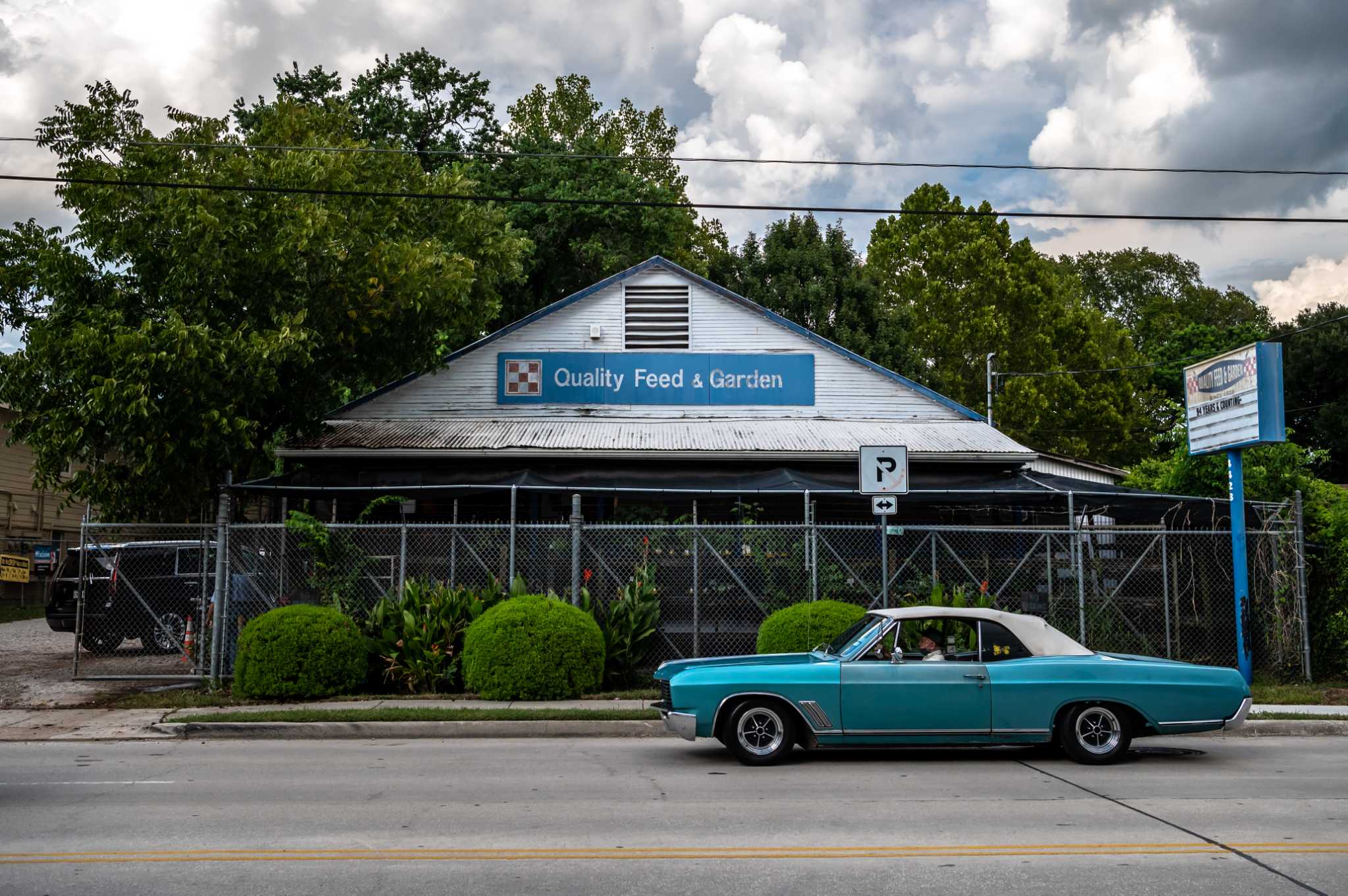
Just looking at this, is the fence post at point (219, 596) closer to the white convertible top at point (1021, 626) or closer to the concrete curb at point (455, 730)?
the concrete curb at point (455, 730)

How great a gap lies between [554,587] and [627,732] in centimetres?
339

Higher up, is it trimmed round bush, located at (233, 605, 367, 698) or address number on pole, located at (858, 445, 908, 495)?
address number on pole, located at (858, 445, 908, 495)

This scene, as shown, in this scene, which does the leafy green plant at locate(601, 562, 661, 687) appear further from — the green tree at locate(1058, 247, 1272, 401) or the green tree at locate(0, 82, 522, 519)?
the green tree at locate(1058, 247, 1272, 401)

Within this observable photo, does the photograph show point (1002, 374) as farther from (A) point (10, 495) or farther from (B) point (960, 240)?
(A) point (10, 495)

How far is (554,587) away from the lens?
1523cm

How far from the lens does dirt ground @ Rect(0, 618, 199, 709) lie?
1445cm

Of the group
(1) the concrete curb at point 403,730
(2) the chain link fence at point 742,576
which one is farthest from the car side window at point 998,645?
(2) the chain link fence at point 742,576

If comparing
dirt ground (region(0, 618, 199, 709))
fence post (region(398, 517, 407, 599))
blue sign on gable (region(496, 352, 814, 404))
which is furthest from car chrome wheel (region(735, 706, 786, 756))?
blue sign on gable (region(496, 352, 814, 404))

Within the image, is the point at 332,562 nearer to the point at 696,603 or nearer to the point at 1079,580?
→ the point at 696,603

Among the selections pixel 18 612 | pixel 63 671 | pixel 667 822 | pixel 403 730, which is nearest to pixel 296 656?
pixel 403 730

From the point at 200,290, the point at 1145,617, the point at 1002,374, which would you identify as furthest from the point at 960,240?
the point at 200,290

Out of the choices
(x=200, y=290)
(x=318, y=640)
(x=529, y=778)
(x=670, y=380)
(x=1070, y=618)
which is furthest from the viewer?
(x=670, y=380)

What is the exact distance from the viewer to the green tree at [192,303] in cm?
1559

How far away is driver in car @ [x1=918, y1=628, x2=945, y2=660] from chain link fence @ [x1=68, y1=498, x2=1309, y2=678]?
153 inches
